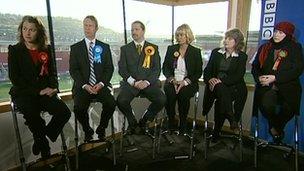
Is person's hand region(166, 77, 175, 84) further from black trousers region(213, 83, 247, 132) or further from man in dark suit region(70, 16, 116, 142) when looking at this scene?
man in dark suit region(70, 16, 116, 142)

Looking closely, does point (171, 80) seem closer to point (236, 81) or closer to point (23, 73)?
A: point (236, 81)

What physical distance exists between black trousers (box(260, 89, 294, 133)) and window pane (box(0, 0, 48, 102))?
2431 millimetres

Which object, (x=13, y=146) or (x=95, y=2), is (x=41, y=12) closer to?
(x=95, y=2)

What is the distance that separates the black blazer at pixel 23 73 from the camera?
7.89 ft

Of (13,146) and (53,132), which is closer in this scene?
(53,132)

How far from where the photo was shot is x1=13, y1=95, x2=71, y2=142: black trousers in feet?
7.72

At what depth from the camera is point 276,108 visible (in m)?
2.84

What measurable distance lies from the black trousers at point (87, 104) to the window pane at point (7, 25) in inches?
28.2

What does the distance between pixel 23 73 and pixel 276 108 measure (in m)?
2.41

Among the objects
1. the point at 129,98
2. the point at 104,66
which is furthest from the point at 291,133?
the point at 104,66

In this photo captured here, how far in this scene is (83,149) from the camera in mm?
3271

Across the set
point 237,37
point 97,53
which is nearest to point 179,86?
point 237,37

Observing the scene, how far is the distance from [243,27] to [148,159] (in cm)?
205

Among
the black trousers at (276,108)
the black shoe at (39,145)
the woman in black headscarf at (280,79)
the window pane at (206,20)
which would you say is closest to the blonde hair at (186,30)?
the window pane at (206,20)
